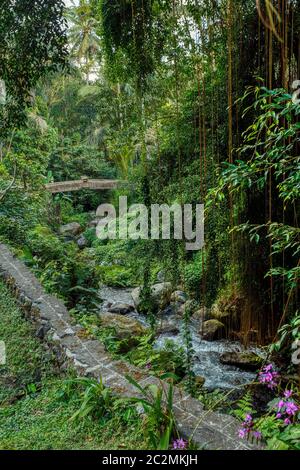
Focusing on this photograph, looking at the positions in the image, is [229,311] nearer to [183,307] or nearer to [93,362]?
[183,307]

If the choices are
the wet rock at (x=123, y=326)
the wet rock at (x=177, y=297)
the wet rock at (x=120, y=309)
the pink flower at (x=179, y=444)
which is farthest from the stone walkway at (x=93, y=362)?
the wet rock at (x=177, y=297)

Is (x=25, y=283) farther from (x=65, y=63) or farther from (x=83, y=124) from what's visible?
(x=83, y=124)

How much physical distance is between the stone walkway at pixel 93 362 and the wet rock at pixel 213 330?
9.47 ft

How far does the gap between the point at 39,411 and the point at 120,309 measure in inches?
189

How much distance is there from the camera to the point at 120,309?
7266mm

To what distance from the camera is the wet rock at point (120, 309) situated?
285 inches

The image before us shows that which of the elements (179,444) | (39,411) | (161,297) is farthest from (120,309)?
(179,444)

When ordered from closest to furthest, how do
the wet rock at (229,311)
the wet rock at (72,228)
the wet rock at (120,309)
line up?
the wet rock at (229,311) → the wet rock at (120,309) → the wet rock at (72,228)

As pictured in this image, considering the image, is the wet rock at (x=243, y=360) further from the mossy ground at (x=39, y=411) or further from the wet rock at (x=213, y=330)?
the mossy ground at (x=39, y=411)

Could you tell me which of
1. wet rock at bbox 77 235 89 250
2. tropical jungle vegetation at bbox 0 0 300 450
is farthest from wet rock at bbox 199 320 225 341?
wet rock at bbox 77 235 89 250

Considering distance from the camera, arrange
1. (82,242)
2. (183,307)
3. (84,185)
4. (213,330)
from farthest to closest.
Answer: (84,185)
(82,242)
(183,307)
(213,330)

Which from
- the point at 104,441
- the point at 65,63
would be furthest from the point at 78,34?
the point at 104,441

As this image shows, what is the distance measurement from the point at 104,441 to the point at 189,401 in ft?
1.91

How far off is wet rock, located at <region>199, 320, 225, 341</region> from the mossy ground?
3.15 m
